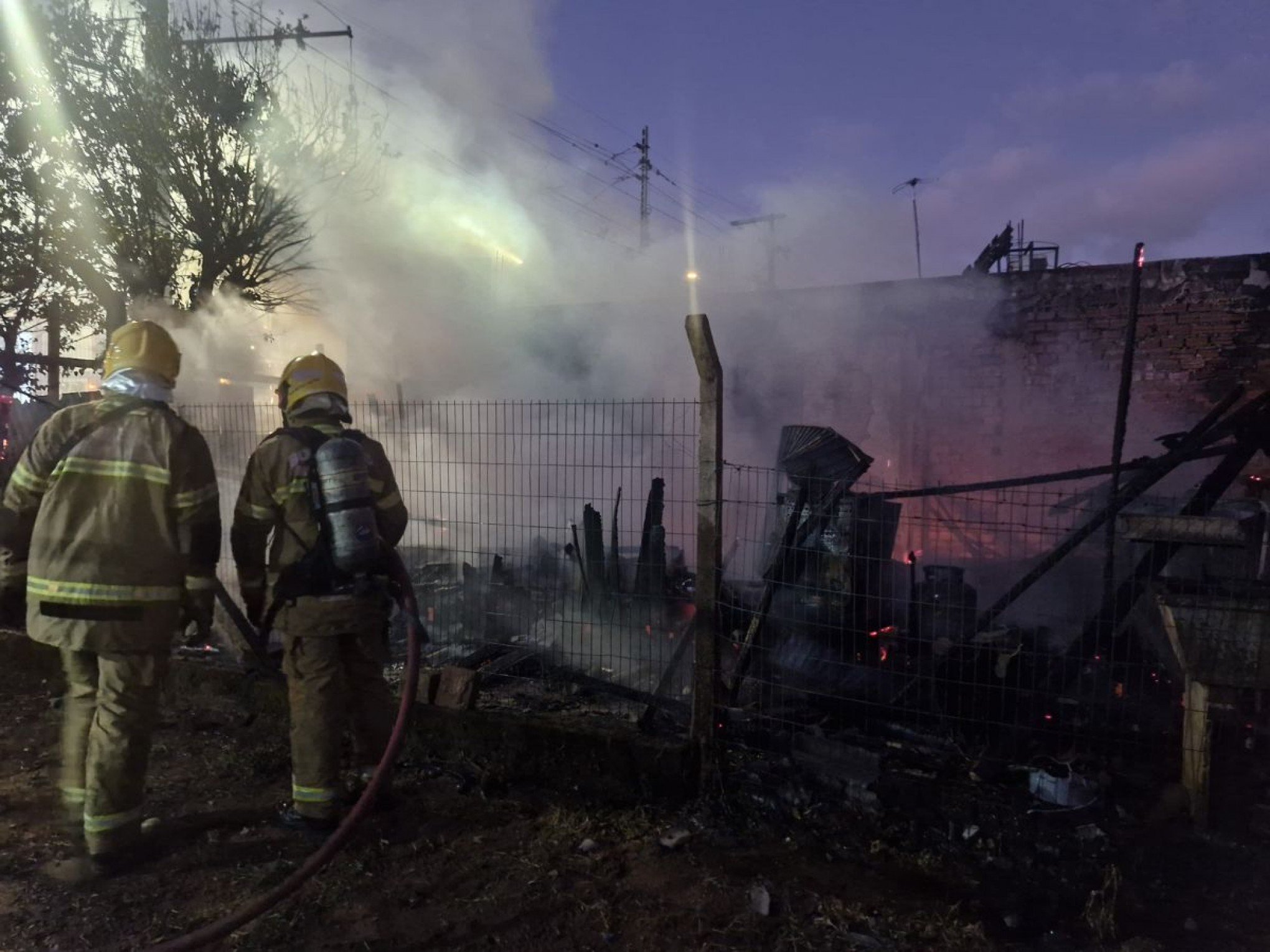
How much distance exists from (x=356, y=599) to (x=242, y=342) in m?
8.73

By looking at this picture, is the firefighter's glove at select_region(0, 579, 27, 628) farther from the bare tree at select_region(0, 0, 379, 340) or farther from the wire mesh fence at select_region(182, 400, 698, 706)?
the bare tree at select_region(0, 0, 379, 340)

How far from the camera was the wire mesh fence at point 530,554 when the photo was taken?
4.69 metres

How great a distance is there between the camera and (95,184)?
880 centimetres

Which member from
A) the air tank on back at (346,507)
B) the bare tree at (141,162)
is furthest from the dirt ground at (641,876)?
the bare tree at (141,162)

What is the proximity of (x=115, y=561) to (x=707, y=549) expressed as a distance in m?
2.45

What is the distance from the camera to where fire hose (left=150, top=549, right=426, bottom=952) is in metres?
2.44

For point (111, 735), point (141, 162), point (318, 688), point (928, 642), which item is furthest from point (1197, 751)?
point (141, 162)

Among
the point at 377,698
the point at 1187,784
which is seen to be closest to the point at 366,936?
the point at 377,698

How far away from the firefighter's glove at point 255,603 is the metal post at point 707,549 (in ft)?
6.40

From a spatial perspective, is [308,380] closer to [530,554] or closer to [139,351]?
[139,351]

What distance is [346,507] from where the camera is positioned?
124 inches

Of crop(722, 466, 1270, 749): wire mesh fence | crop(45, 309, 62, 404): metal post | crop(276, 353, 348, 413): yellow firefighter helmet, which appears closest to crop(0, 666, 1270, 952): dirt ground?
crop(722, 466, 1270, 749): wire mesh fence

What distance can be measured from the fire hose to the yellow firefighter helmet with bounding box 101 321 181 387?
1.24 metres

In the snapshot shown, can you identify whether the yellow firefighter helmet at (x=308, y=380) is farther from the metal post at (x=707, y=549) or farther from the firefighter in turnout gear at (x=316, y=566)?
the metal post at (x=707, y=549)
